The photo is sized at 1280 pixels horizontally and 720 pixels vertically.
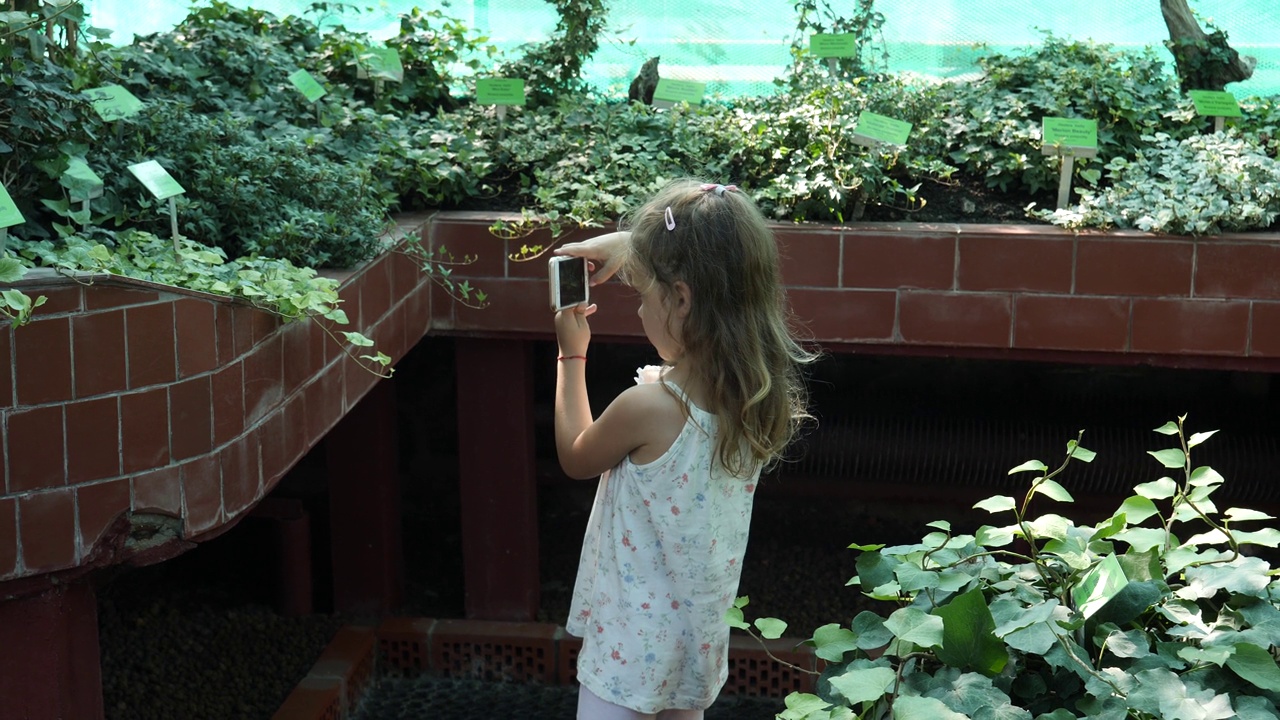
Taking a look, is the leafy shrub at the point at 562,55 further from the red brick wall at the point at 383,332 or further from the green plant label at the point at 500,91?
the red brick wall at the point at 383,332

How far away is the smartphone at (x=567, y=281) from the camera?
6.54ft

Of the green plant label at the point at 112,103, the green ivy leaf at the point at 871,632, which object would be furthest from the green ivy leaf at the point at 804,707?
the green plant label at the point at 112,103

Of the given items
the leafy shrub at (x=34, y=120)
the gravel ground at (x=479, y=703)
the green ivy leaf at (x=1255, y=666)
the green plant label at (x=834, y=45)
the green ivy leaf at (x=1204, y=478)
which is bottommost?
the gravel ground at (x=479, y=703)

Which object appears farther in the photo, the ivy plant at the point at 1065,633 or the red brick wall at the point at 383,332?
the red brick wall at the point at 383,332

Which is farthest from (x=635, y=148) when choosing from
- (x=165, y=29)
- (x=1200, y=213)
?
(x=165, y=29)

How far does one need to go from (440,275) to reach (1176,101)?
237 centimetres

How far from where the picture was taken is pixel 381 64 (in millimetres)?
3883

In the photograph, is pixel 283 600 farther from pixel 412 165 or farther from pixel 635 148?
pixel 635 148

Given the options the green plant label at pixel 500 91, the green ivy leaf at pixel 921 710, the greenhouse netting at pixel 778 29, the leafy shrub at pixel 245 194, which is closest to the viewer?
the green ivy leaf at pixel 921 710

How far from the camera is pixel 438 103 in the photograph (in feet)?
13.5

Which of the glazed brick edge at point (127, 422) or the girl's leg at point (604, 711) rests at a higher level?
the glazed brick edge at point (127, 422)

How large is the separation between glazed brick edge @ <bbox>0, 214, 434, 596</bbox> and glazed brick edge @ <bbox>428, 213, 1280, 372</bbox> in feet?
3.93

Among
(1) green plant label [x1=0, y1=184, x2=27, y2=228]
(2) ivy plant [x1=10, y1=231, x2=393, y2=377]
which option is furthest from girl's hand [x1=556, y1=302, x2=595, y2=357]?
(1) green plant label [x1=0, y1=184, x2=27, y2=228]

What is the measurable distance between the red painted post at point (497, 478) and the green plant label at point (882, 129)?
1.11 m
